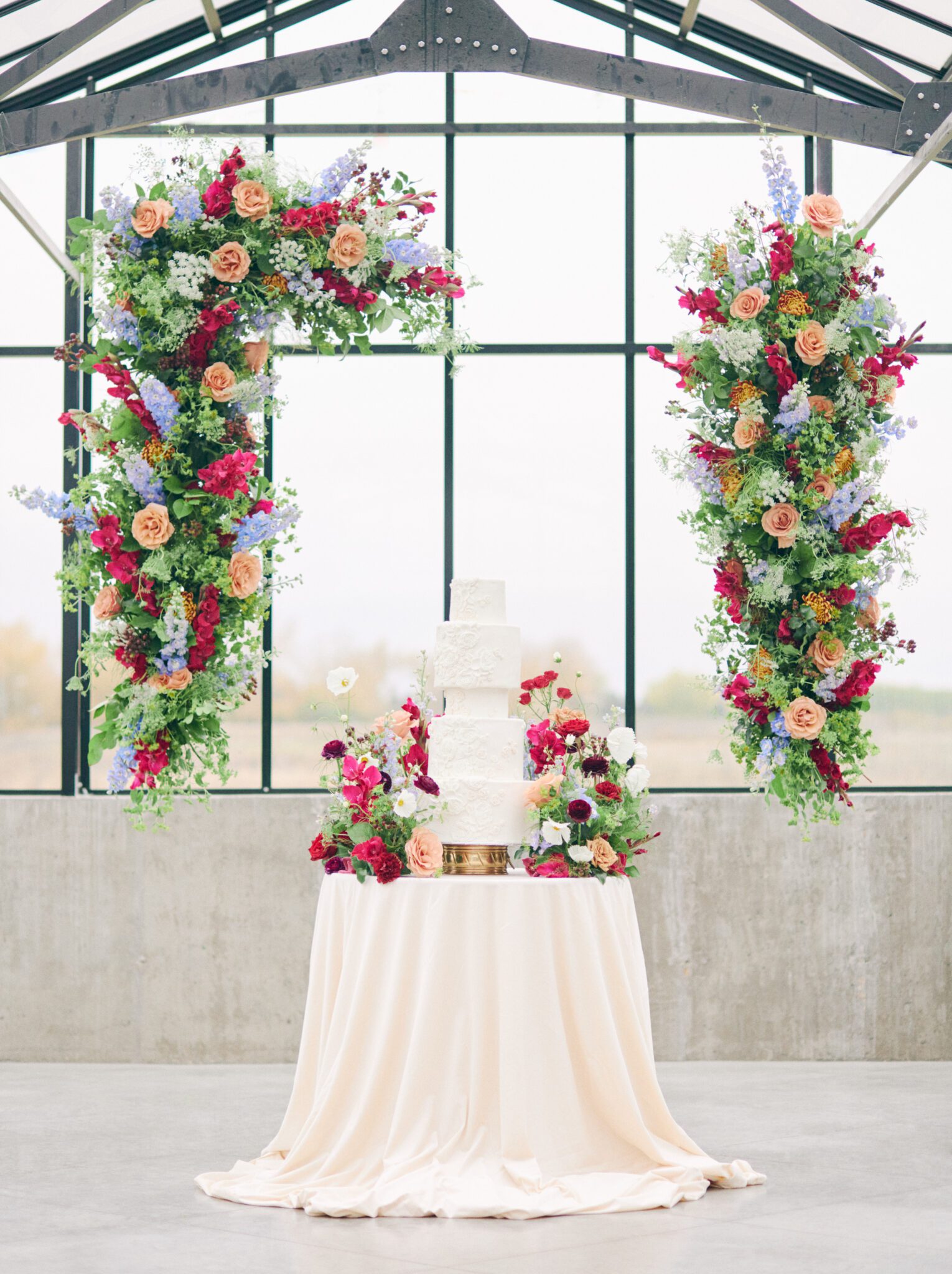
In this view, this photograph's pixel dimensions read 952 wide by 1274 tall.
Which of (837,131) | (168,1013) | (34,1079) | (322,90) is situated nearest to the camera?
(837,131)

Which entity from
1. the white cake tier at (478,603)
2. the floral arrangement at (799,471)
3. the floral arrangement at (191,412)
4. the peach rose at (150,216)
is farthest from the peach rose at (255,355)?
the floral arrangement at (799,471)

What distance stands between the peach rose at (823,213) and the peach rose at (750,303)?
28cm

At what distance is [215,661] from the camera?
16.5ft

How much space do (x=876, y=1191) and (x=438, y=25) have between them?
450cm

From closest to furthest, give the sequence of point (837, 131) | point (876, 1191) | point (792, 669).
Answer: point (876, 1191), point (792, 669), point (837, 131)

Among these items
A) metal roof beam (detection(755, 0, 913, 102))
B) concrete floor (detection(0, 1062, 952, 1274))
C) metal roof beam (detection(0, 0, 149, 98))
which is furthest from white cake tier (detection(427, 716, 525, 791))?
metal roof beam (detection(0, 0, 149, 98))

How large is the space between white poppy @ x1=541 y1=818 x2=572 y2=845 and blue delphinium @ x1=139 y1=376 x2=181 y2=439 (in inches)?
65.7

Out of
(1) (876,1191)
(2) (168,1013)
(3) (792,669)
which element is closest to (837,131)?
(3) (792,669)

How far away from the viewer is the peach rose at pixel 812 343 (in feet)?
16.7

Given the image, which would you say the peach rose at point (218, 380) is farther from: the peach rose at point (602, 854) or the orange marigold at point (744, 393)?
the peach rose at point (602, 854)

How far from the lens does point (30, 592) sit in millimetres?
8188

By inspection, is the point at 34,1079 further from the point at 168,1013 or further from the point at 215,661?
the point at 215,661

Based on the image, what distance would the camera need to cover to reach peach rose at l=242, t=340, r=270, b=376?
17.1 feet

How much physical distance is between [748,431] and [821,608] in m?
0.61
